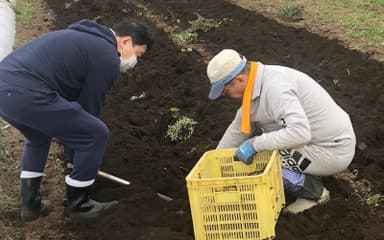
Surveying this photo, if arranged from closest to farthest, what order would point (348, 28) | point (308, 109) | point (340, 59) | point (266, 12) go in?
1. point (308, 109)
2. point (340, 59)
3. point (348, 28)
4. point (266, 12)

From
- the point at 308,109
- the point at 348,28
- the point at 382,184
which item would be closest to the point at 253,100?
the point at 308,109

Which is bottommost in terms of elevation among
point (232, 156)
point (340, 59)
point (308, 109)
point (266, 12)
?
point (266, 12)

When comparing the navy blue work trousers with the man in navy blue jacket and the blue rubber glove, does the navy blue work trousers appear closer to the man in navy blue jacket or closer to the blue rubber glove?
the man in navy blue jacket

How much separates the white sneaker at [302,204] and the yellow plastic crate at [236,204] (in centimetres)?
43

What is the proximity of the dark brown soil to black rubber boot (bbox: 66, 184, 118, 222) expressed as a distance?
7cm

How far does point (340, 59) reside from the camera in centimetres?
730

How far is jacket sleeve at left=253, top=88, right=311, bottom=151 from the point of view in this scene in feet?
11.4

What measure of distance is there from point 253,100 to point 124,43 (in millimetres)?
993

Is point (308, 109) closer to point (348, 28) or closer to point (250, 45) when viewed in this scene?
point (250, 45)

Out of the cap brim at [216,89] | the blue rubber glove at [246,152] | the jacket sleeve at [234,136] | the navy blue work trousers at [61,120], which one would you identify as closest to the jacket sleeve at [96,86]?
the navy blue work trousers at [61,120]

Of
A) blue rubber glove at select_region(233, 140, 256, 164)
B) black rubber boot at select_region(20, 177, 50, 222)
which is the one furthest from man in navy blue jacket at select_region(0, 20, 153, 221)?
blue rubber glove at select_region(233, 140, 256, 164)

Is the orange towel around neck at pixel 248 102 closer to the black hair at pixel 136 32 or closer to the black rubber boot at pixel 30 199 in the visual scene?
the black hair at pixel 136 32

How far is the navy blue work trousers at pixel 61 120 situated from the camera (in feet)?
12.4

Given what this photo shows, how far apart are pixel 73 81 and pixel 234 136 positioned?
120 centimetres
